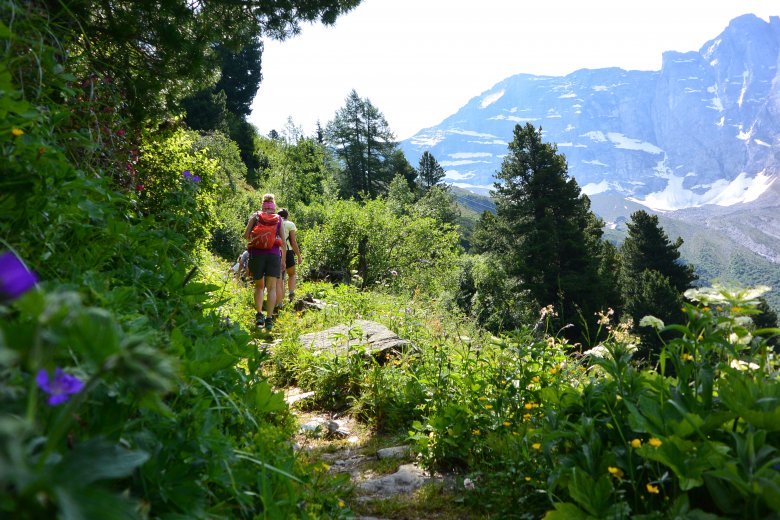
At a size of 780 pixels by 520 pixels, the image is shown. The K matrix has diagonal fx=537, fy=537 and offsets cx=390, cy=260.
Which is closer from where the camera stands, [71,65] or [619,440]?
[619,440]

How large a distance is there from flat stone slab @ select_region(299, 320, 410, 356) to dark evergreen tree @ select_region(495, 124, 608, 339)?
29535 millimetres

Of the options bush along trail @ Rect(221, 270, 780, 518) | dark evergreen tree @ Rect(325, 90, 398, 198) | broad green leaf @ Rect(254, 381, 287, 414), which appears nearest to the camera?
bush along trail @ Rect(221, 270, 780, 518)

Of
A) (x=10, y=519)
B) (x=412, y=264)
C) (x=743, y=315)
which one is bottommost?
(x=412, y=264)

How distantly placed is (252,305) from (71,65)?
639cm

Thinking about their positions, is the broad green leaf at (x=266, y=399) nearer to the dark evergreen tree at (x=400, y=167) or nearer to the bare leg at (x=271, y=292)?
the bare leg at (x=271, y=292)

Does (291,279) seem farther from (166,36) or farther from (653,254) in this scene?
(653,254)

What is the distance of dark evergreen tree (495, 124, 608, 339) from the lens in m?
36.0

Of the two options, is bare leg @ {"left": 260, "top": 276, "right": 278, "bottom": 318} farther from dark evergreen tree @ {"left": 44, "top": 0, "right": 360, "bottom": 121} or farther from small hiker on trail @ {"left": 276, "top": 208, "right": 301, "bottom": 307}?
dark evergreen tree @ {"left": 44, "top": 0, "right": 360, "bottom": 121}

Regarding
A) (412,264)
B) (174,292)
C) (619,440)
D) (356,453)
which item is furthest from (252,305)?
(412,264)

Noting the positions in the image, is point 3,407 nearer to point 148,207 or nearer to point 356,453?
point 356,453

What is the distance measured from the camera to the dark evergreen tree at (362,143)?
63.4 meters

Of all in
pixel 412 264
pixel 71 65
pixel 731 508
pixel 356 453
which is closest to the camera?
pixel 731 508

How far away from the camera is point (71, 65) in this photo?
3.14m

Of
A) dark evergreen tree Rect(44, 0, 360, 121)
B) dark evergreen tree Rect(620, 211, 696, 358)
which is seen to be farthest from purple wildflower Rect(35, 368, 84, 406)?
dark evergreen tree Rect(620, 211, 696, 358)
